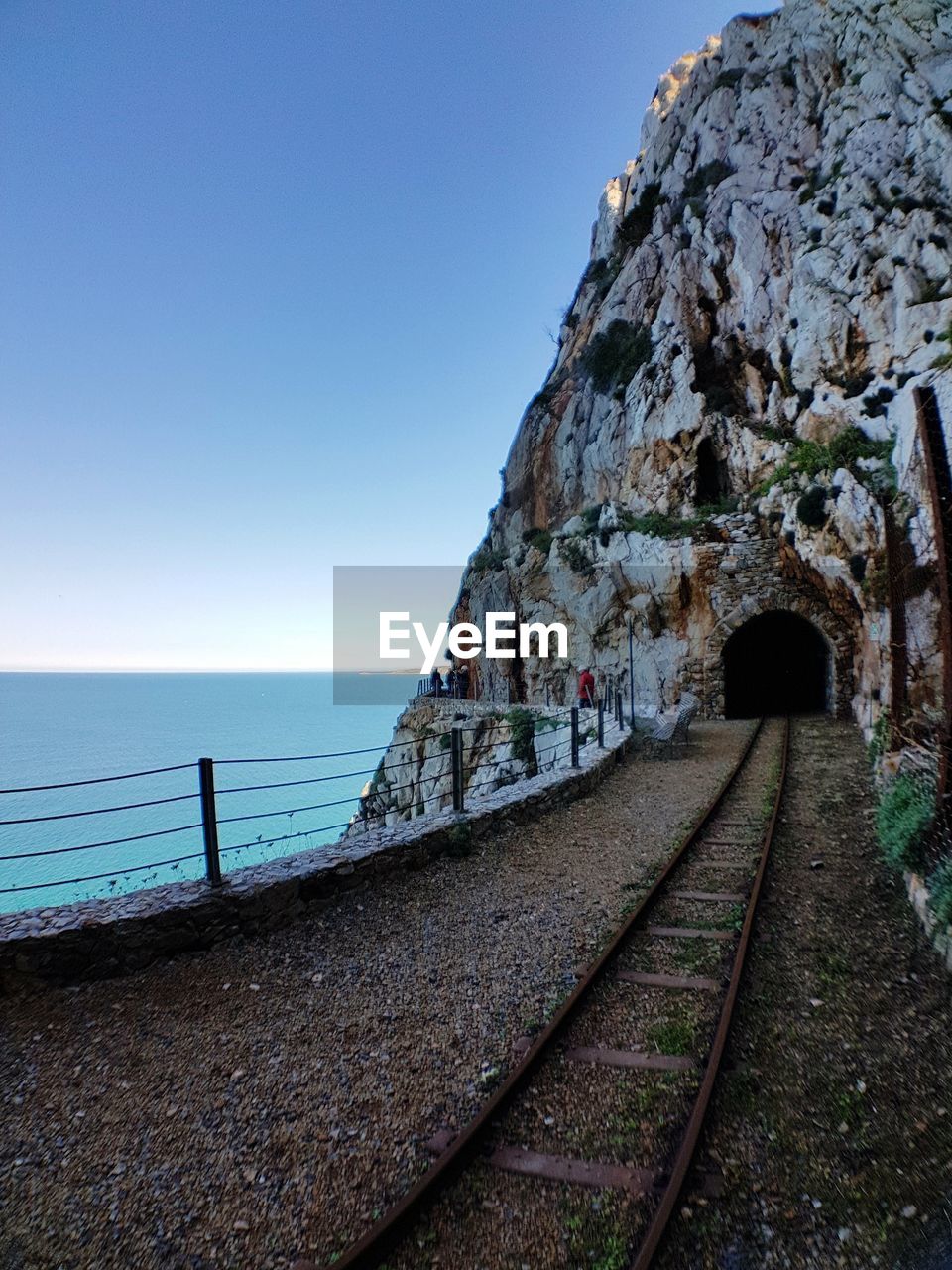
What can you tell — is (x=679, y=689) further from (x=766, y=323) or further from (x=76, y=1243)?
(x=76, y=1243)

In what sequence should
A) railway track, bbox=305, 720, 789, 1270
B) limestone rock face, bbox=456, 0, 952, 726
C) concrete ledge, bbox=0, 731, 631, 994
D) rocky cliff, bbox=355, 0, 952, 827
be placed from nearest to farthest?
railway track, bbox=305, 720, 789, 1270
concrete ledge, bbox=0, 731, 631, 994
rocky cliff, bbox=355, 0, 952, 827
limestone rock face, bbox=456, 0, 952, 726

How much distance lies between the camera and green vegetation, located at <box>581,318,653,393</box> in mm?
29748

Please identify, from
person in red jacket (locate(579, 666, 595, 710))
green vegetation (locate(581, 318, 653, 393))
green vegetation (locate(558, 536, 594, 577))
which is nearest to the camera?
person in red jacket (locate(579, 666, 595, 710))

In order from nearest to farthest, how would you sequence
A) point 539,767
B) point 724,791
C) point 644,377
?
1. point 724,791
2. point 539,767
3. point 644,377

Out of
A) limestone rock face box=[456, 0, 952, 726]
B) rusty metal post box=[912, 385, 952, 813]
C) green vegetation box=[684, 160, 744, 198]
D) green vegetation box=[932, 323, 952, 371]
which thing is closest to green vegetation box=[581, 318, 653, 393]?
limestone rock face box=[456, 0, 952, 726]

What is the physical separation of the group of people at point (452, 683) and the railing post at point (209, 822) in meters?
28.7

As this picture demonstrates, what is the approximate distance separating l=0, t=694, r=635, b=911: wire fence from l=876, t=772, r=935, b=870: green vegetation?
4482 millimetres

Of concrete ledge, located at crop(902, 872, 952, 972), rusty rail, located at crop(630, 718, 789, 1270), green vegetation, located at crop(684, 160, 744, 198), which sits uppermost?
green vegetation, located at crop(684, 160, 744, 198)

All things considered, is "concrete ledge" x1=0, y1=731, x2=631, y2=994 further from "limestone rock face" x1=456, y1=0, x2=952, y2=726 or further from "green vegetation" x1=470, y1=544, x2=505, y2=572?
"green vegetation" x1=470, y1=544, x2=505, y2=572

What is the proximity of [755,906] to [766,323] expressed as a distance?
24.2 m

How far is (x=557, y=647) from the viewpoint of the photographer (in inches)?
1115

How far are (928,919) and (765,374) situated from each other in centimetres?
2296

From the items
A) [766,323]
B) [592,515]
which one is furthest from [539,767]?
[766,323]

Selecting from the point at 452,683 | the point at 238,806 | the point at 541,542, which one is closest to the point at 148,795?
the point at 238,806
